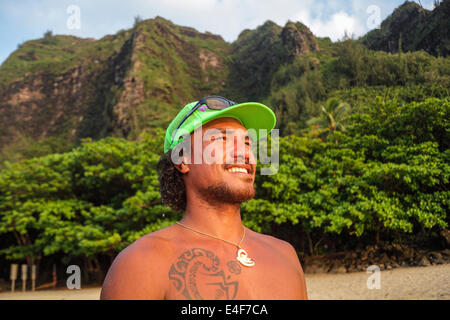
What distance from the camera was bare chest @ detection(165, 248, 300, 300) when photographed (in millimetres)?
1515

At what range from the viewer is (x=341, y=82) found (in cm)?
3925

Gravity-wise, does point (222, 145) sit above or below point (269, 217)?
above

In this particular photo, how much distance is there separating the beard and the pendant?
266 mm

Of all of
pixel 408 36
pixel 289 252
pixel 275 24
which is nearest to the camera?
pixel 289 252

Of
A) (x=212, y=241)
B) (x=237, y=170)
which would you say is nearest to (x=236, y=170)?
(x=237, y=170)

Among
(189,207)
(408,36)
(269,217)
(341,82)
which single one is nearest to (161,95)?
(341,82)

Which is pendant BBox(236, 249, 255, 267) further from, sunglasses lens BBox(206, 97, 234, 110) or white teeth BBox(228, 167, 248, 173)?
sunglasses lens BBox(206, 97, 234, 110)

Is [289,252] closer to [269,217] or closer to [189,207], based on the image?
[189,207]

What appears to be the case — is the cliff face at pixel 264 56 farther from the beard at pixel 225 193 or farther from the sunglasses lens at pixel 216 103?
the beard at pixel 225 193

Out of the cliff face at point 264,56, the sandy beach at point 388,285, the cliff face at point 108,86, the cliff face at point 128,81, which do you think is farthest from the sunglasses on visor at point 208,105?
the cliff face at point 264,56

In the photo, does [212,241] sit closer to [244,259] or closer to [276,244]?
[244,259]

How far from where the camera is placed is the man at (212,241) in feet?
4.90

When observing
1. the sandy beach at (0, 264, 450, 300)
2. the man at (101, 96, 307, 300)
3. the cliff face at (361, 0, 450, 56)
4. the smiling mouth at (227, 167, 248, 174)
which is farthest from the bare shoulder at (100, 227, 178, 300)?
the cliff face at (361, 0, 450, 56)

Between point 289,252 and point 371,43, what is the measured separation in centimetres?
4705
